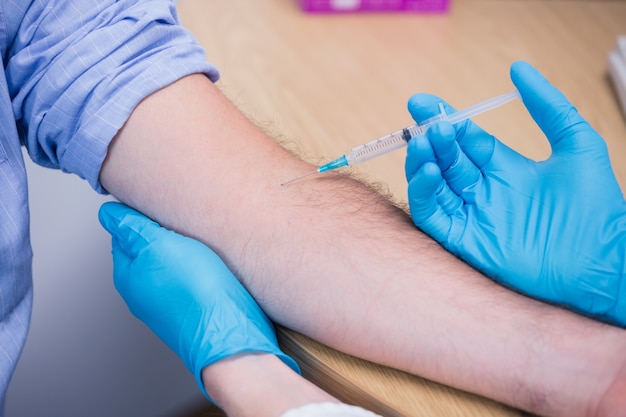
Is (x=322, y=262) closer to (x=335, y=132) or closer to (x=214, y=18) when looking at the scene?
(x=335, y=132)

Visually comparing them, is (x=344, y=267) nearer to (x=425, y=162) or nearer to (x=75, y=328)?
(x=425, y=162)

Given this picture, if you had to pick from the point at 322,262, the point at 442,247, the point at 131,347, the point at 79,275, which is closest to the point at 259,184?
the point at 322,262

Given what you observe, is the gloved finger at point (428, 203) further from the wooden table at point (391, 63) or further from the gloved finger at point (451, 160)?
the wooden table at point (391, 63)

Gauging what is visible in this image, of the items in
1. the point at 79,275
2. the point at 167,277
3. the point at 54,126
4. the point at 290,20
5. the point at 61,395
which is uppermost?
the point at 290,20

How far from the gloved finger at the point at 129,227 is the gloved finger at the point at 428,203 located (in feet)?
1.20

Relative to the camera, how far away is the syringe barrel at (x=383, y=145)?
1.00 m

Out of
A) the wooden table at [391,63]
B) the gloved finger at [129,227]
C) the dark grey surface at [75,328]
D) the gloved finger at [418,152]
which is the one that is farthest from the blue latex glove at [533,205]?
the dark grey surface at [75,328]

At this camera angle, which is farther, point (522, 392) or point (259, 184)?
point (259, 184)

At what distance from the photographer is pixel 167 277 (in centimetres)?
91

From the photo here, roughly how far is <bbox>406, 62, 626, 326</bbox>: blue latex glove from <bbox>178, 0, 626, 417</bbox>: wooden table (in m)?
0.17

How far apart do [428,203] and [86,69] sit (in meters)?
0.54

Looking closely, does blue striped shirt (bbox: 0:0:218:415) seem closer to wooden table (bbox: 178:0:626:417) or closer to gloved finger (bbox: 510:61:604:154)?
wooden table (bbox: 178:0:626:417)

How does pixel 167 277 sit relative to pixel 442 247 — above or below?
below

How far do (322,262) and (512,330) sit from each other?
0.27 meters
